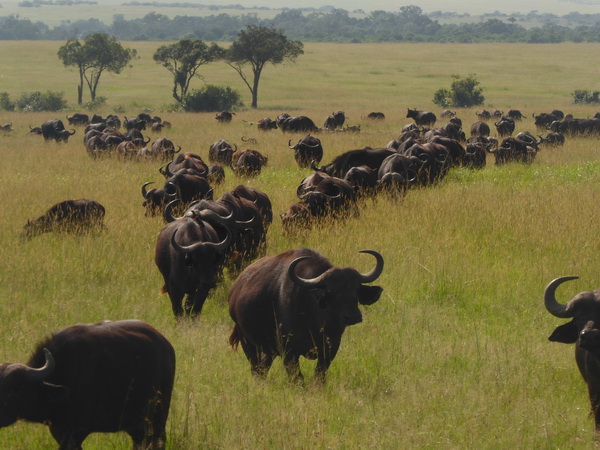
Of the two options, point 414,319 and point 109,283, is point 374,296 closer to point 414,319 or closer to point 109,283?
point 414,319

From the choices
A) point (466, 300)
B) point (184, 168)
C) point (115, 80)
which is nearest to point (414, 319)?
point (466, 300)

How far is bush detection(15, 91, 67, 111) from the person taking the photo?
5775 cm

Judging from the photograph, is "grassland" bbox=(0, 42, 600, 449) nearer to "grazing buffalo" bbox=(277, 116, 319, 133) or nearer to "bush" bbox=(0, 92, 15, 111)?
"grazing buffalo" bbox=(277, 116, 319, 133)

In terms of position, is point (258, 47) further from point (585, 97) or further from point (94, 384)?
point (94, 384)

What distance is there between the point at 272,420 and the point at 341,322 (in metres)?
0.97

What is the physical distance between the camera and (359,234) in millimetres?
13070

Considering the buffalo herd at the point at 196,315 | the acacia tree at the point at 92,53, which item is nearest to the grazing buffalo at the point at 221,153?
the buffalo herd at the point at 196,315

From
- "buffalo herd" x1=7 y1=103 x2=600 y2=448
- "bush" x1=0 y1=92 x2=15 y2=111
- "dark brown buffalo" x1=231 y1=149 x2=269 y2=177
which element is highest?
"buffalo herd" x1=7 y1=103 x2=600 y2=448

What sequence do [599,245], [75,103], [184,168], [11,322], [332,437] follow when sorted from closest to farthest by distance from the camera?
[332,437], [11,322], [599,245], [184,168], [75,103]

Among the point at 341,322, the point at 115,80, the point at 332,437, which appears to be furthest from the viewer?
the point at 115,80

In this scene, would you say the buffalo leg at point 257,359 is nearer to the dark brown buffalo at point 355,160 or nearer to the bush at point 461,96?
the dark brown buffalo at point 355,160

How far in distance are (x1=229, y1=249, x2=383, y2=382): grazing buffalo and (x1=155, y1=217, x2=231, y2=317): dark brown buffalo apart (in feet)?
4.57

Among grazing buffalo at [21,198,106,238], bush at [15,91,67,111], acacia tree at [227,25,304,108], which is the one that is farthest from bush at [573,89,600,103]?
grazing buffalo at [21,198,106,238]

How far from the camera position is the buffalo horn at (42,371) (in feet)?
16.6
